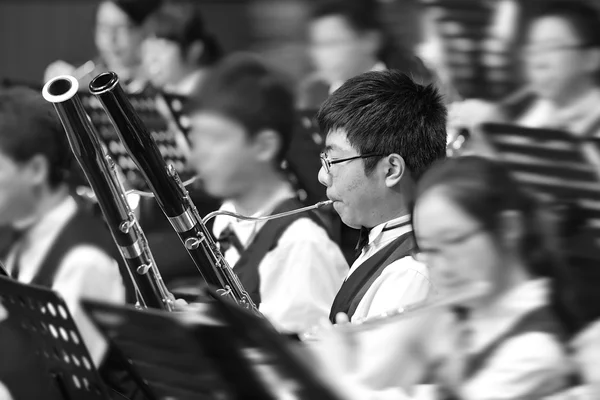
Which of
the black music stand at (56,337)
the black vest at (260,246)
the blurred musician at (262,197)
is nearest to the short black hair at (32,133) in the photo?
the blurred musician at (262,197)

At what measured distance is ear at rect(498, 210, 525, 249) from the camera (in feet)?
3.22

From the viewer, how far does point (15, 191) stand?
2.38 meters

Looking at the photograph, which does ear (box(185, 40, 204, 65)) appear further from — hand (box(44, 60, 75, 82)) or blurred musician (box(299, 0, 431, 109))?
blurred musician (box(299, 0, 431, 109))

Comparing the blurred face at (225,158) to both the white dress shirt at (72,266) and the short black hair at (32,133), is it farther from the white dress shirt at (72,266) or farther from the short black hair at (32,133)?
the short black hair at (32,133)

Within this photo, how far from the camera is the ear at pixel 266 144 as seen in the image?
2199 mm

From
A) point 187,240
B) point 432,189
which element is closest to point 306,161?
point 187,240

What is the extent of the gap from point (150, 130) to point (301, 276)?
0.84 metres

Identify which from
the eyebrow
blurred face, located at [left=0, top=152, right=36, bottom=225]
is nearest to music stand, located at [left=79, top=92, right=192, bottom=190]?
blurred face, located at [left=0, top=152, right=36, bottom=225]

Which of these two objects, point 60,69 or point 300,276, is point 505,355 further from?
point 60,69

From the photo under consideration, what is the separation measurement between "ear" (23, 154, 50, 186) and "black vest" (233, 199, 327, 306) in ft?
2.19

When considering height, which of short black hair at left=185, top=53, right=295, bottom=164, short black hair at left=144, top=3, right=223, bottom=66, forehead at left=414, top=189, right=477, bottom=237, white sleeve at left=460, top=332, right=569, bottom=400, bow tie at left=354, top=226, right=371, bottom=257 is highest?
short black hair at left=144, top=3, right=223, bottom=66

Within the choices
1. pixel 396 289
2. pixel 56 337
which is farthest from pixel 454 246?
pixel 56 337

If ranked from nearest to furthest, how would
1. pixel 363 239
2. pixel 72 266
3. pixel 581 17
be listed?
pixel 363 239 → pixel 581 17 → pixel 72 266

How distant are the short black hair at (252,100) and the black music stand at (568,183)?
1106 mm
